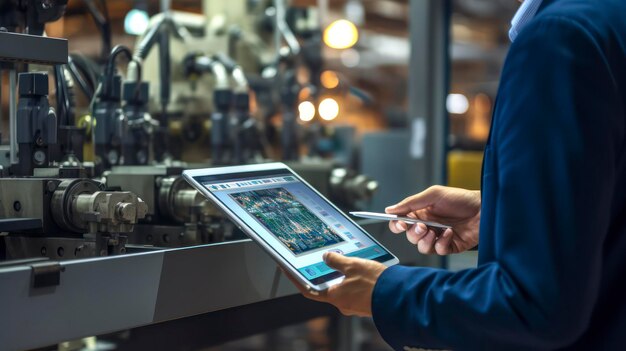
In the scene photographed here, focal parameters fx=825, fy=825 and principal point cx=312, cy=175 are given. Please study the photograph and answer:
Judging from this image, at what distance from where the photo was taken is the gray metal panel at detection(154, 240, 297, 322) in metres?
1.30

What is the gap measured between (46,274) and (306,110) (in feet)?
7.39

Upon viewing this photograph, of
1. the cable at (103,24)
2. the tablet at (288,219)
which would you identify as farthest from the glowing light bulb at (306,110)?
the tablet at (288,219)

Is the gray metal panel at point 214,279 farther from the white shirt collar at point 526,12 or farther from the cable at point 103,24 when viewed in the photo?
the cable at point 103,24

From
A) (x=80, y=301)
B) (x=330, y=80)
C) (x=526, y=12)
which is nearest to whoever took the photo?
(x=526, y=12)

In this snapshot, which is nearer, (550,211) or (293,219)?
(550,211)

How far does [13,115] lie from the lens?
5.14ft

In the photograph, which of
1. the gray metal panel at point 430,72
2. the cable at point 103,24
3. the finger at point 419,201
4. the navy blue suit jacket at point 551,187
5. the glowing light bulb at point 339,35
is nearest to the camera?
the navy blue suit jacket at point 551,187

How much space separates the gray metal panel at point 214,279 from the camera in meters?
1.30

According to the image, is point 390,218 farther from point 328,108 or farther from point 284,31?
point 328,108

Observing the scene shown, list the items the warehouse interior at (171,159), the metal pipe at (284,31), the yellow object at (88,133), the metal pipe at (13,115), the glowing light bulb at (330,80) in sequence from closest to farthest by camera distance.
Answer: the warehouse interior at (171,159) → the metal pipe at (13,115) → the yellow object at (88,133) → the metal pipe at (284,31) → the glowing light bulb at (330,80)

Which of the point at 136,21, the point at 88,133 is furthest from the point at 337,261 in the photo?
the point at 136,21

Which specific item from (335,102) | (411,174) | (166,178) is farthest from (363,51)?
(166,178)

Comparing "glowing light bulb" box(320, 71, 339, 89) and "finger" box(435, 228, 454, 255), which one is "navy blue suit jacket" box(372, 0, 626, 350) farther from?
"glowing light bulb" box(320, 71, 339, 89)

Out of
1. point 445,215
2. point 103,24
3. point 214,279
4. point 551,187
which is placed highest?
point 103,24
